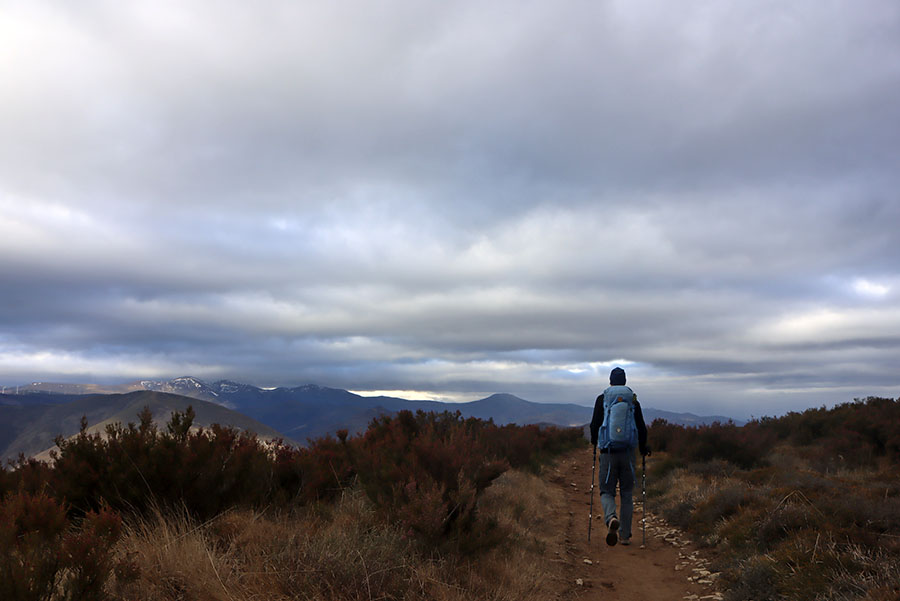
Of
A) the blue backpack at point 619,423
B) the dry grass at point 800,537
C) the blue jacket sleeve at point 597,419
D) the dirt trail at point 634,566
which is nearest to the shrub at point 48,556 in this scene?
the dirt trail at point 634,566

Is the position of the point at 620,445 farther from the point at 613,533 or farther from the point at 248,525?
the point at 248,525

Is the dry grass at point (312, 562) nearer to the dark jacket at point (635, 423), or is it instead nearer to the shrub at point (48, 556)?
the shrub at point (48, 556)

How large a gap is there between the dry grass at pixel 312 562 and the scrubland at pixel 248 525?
0.02 m

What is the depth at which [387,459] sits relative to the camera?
293 inches

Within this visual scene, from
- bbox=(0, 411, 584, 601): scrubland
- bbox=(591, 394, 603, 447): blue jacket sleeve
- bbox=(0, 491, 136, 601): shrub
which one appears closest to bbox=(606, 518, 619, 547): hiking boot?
bbox=(0, 411, 584, 601): scrubland

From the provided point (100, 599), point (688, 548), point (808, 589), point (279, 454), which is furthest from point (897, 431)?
point (100, 599)

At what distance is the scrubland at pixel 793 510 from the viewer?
552cm

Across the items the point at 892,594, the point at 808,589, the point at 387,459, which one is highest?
the point at 387,459

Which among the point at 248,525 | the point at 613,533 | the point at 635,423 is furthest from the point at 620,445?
the point at 248,525

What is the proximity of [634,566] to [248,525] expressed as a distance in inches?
239

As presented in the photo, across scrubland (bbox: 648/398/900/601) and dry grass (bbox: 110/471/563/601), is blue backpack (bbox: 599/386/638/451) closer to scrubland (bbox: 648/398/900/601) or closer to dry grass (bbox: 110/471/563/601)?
scrubland (bbox: 648/398/900/601)

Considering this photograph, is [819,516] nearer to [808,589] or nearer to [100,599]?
[808,589]

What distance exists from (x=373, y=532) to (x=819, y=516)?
6.20 m

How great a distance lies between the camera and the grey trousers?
29.3 ft
